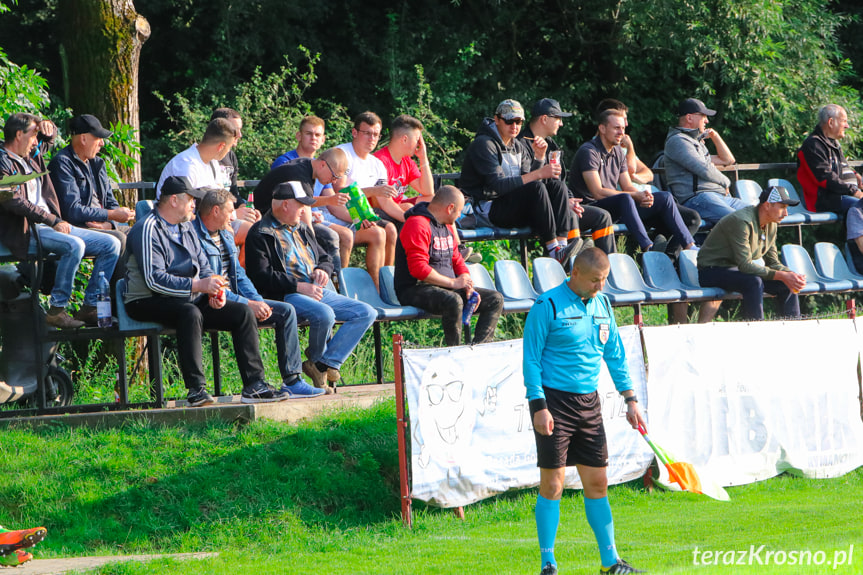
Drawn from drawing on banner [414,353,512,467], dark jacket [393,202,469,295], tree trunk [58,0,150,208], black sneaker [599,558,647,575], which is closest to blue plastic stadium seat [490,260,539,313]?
dark jacket [393,202,469,295]

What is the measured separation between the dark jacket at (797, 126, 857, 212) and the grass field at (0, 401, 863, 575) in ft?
18.7

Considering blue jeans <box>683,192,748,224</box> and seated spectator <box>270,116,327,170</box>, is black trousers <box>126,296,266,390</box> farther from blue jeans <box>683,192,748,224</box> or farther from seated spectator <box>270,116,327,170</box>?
blue jeans <box>683,192,748,224</box>

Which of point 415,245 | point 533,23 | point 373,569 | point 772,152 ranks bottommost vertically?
point 373,569

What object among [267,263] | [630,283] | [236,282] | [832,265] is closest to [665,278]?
[630,283]

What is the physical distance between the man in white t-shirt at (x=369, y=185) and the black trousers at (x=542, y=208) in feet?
4.38

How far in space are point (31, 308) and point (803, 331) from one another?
7.30m

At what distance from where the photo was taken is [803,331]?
10.8 meters

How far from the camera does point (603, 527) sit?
6734 millimetres

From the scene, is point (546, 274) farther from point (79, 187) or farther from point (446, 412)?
point (79, 187)

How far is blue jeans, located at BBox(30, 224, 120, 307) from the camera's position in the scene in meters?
9.46

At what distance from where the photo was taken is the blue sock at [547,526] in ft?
21.9

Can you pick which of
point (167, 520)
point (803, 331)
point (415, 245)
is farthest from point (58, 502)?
point (803, 331)

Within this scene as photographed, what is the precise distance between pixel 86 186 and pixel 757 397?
6.55 meters

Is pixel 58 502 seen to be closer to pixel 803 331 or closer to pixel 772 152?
pixel 803 331
